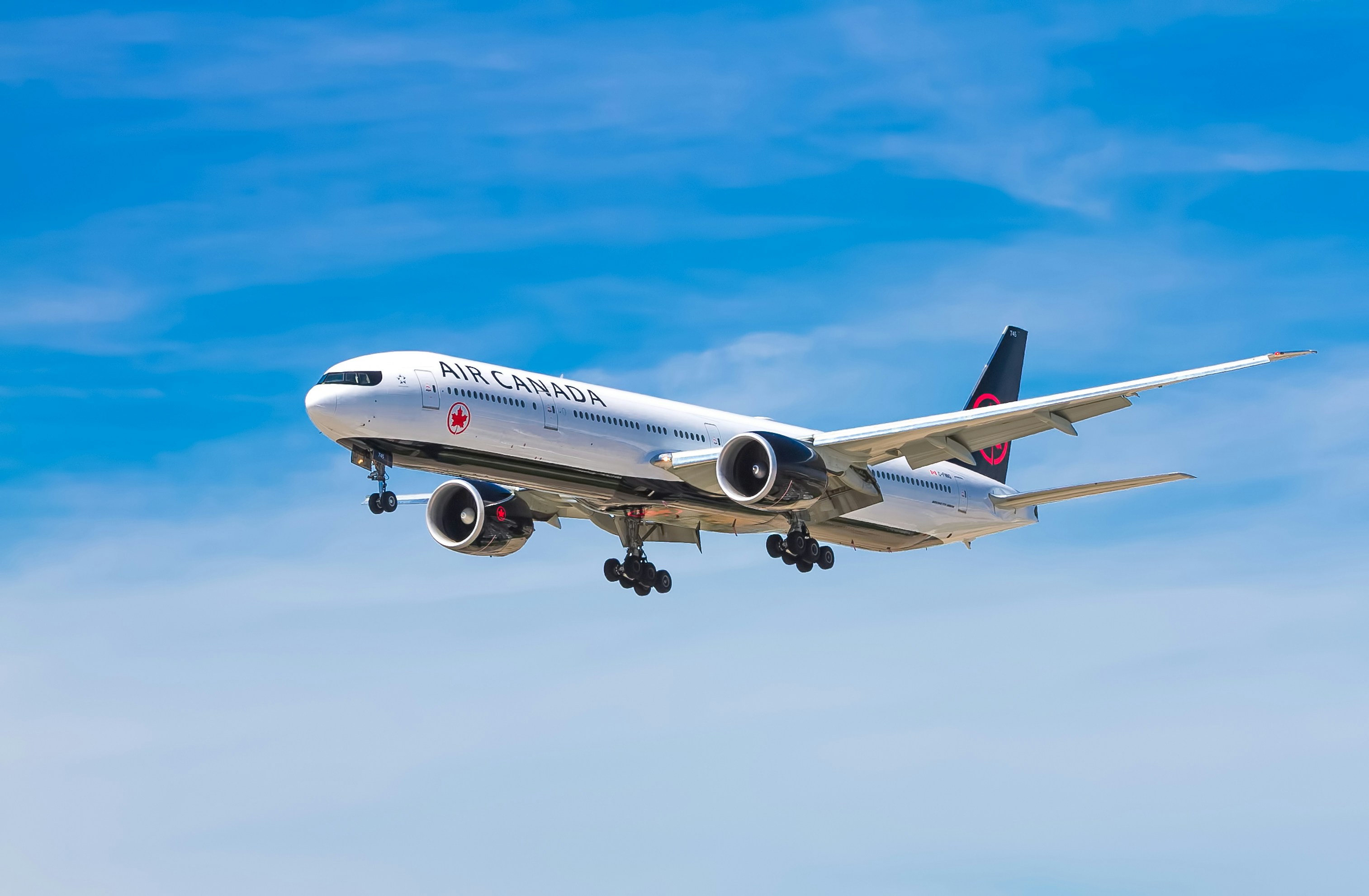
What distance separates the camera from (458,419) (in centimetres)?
3850

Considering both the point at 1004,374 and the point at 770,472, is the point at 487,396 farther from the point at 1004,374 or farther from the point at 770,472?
the point at 1004,374

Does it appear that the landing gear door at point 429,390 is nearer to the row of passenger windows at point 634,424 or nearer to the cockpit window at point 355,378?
the cockpit window at point 355,378

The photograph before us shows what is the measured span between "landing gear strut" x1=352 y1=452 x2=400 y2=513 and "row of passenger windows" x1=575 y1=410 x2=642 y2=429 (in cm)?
549

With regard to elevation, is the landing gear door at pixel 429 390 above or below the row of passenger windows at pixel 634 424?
below

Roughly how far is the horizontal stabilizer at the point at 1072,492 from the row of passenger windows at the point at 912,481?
2.26 metres

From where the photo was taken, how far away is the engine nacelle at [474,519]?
1890 inches

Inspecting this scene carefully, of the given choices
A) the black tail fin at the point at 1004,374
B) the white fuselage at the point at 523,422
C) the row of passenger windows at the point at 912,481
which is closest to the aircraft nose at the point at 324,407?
the white fuselage at the point at 523,422

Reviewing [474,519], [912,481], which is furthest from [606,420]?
[912,481]

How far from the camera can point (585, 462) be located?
41.3 metres

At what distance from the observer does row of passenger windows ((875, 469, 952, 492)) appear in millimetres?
48312

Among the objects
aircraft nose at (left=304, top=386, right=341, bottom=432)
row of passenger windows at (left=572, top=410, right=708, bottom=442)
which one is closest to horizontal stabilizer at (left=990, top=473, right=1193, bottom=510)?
row of passenger windows at (left=572, top=410, right=708, bottom=442)

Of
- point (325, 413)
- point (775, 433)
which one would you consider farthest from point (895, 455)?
point (325, 413)

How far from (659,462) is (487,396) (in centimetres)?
593

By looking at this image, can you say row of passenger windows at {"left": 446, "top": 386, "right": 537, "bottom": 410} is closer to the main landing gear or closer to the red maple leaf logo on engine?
the red maple leaf logo on engine
